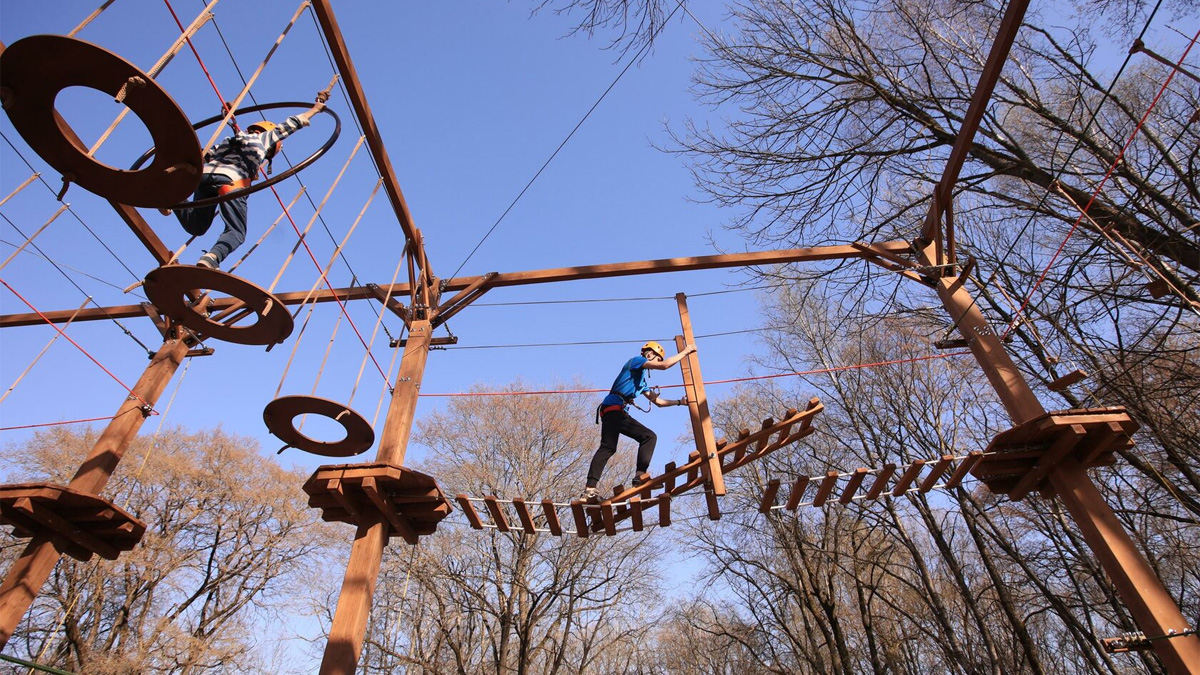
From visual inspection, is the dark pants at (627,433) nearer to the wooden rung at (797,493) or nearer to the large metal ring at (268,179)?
the wooden rung at (797,493)

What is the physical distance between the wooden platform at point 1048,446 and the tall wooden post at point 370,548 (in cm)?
419

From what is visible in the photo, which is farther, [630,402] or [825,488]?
[630,402]

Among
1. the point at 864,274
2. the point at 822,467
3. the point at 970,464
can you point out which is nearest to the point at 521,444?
the point at 822,467

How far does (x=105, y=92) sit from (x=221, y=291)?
1373 mm

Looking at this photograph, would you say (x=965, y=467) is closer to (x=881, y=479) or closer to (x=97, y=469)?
(x=881, y=479)

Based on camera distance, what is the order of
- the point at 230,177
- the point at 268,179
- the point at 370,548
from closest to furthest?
the point at 268,179, the point at 370,548, the point at 230,177

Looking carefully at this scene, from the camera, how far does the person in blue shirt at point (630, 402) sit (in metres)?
5.73

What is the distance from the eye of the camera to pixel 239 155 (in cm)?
488

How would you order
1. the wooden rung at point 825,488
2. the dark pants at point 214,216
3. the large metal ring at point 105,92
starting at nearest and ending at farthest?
1. the large metal ring at point 105,92
2. the dark pants at point 214,216
3. the wooden rung at point 825,488

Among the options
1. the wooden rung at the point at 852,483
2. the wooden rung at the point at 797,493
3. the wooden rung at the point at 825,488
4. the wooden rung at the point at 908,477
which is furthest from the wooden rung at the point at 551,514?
the wooden rung at the point at 908,477

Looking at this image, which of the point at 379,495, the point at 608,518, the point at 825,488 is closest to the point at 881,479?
the point at 825,488

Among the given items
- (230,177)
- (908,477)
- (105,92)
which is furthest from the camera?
(908,477)

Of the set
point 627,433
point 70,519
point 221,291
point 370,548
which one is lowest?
point 370,548

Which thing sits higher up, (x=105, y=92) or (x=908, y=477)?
A: (x=105, y=92)
